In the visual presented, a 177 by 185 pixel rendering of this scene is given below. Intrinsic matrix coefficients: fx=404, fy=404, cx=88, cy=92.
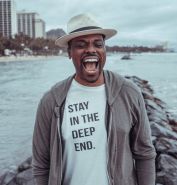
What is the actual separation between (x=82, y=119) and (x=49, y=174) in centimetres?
34

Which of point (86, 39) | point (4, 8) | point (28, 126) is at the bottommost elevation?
point (28, 126)

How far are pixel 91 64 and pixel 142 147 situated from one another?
0.51 meters

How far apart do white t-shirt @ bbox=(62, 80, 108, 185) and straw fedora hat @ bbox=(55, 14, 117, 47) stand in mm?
276

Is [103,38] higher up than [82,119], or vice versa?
[103,38]

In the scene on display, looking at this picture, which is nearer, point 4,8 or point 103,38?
point 103,38

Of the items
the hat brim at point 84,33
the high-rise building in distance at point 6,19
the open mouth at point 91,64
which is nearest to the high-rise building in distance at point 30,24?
the high-rise building in distance at point 6,19

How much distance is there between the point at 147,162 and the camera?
213cm

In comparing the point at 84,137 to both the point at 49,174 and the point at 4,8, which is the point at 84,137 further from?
the point at 4,8

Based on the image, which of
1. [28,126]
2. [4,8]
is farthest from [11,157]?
[4,8]

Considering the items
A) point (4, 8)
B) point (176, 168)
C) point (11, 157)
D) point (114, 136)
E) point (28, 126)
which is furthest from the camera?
point (4, 8)

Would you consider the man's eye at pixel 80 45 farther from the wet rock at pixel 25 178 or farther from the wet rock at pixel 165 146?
the wet rock at pixel 165 146

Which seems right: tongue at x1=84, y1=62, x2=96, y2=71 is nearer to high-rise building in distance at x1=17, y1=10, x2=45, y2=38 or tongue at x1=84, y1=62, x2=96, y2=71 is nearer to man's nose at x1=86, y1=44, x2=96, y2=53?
man's nose at x1=86, y1=44, x2=96, y2=53

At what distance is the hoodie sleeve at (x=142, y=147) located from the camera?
2074 millimetres

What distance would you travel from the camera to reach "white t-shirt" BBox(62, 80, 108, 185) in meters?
2.03
